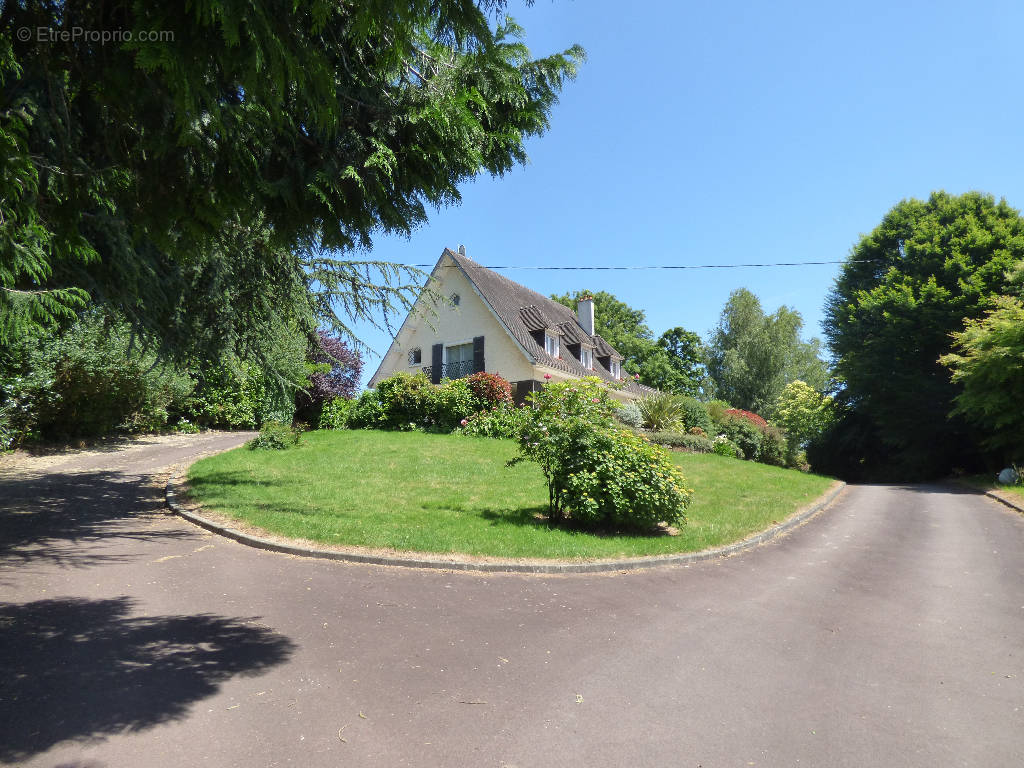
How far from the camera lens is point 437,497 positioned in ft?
37.2

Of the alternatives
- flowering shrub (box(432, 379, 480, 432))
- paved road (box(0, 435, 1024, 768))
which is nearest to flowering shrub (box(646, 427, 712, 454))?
flowering shrub (box(432, 379, 480, 432))

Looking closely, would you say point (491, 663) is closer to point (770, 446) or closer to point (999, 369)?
point (999, 369)

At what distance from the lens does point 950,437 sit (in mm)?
26219

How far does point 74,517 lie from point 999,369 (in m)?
25.8

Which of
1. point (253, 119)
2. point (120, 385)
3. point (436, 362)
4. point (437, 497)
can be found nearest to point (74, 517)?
point (437, 497)

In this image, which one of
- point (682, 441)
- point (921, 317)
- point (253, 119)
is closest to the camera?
point (253, 119)

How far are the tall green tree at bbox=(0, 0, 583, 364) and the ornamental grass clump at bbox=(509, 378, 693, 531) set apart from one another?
551cm

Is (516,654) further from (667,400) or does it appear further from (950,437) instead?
(950,437)

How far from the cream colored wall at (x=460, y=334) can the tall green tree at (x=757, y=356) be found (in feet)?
84.7

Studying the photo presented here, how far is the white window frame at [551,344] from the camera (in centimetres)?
2898

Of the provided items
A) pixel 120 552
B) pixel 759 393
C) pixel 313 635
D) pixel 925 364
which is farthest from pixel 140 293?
pixel 759 393

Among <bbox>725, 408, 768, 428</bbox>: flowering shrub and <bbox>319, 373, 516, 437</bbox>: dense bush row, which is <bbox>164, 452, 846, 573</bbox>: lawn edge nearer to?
<bbox>319, 373, 516, 437</bbox>: dense bush row

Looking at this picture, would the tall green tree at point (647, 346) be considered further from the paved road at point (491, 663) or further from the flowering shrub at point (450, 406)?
the paved road at point (491, 663)

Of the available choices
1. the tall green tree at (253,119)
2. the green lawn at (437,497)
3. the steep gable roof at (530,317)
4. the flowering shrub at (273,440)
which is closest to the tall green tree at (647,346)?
the steep gable roof at (530,317)
